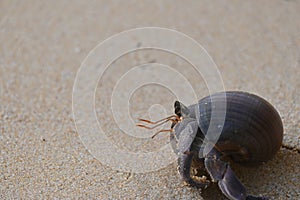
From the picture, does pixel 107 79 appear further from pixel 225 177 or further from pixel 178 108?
pixel 225 177

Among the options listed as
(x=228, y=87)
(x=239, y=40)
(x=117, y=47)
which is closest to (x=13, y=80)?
(x=117, y=47)

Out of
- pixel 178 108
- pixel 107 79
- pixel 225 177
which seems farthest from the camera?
pixel 107 79

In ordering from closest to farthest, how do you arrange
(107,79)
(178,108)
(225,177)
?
(225,177) < (178,108) < (107,79)

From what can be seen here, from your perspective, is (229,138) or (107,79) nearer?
(229,138)

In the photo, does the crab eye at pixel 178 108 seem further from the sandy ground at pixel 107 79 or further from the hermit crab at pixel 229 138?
the sandy ground at pixel 107 79

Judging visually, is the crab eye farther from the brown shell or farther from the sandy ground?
the sandy ground

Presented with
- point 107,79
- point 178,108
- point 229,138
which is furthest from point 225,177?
Answer: point 107,79

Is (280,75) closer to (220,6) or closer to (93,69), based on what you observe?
(220,6)

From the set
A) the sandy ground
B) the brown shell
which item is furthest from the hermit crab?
the sandy ground

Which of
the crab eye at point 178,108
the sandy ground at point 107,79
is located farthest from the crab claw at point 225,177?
the crab eye at point 178,108
